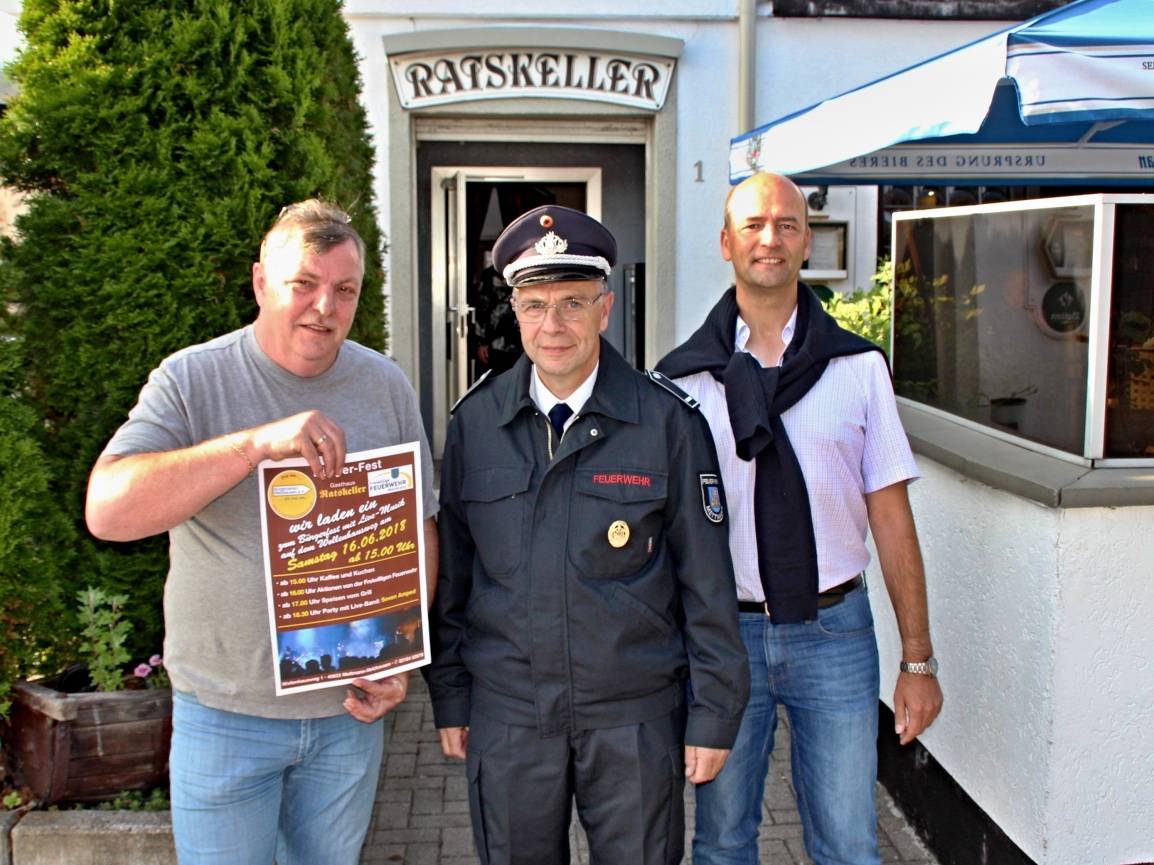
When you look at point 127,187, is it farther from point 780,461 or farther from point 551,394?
point 780,461

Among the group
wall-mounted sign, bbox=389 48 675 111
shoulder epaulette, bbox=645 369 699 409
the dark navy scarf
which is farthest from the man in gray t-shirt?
wall-mounted sign, bbox=389 48 675 111

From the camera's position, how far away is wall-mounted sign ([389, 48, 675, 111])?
8.08m

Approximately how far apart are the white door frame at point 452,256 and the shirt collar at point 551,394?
262 inches

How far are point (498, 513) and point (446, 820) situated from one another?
2087mm

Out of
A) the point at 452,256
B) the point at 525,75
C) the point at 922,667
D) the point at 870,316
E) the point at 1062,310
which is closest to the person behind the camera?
the point at 922,667

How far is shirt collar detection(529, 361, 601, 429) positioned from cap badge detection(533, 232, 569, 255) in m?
0.26

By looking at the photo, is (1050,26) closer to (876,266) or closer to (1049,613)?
(1049,613)

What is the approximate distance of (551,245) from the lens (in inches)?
95.7

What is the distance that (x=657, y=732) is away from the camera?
8.00 feet

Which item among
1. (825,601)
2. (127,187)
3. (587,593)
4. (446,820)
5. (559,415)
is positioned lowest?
(446,820)

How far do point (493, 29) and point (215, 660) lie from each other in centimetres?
652

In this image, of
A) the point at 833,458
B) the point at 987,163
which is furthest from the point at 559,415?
the point at 987,163

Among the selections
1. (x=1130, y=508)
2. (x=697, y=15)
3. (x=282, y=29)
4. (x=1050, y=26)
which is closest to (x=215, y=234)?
(x=282, y=29)

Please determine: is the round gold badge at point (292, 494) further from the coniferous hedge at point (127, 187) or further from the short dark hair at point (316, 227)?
the coniferous hedge at point (127, 187)
